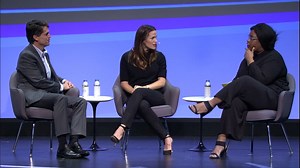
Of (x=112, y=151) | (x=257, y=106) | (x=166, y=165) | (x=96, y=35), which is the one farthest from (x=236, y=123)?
(x=96, y=35)

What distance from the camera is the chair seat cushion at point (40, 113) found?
5688mm

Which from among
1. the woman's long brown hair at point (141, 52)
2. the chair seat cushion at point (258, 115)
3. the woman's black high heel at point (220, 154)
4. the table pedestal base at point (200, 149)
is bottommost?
the table pedestal base at point (200, 149)

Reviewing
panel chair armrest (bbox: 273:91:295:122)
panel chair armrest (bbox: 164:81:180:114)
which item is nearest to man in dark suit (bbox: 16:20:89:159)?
panel chair armrest (bbox: 164:81:180:114)

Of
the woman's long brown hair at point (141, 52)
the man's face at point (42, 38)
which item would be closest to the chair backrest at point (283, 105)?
the woman's long brown hair at point (141, 52)

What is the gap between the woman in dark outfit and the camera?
5.46 metres

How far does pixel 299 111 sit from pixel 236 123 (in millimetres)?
2165

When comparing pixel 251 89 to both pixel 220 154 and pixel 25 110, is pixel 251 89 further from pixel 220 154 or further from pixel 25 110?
pixel 25 110

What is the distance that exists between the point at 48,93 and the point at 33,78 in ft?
0.65

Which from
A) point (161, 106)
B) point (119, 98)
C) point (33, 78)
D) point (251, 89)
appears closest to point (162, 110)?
point (161, 106)

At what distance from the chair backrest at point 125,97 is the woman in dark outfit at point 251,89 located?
684 millimetres

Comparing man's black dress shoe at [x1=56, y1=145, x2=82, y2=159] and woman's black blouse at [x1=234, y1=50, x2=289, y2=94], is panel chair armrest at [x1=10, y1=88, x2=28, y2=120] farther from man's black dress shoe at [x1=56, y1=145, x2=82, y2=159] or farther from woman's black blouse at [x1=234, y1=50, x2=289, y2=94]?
woman's black blouse at [x1=234, y1=50, x2=289, y2=94]

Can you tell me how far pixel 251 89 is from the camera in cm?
553

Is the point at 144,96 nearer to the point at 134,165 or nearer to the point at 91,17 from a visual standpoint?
the point at 134,165

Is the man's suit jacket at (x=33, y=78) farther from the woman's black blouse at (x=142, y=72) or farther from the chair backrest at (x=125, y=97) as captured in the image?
the woman's black blouse at (x=142, y=72)
